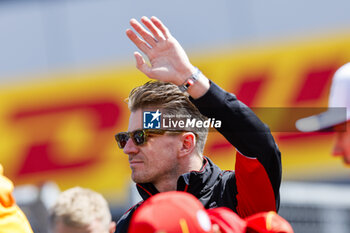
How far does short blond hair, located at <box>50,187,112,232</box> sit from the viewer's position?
230 centimetres

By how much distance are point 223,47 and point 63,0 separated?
8.47 feet

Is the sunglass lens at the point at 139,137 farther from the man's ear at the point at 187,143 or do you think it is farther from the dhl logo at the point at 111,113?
the dhl logo at the point at 111,113

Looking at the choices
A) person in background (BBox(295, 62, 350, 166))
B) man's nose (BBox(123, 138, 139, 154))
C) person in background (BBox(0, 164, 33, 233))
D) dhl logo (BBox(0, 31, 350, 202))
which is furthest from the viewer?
dhl logo (BBox(0, 31, 350, 202))

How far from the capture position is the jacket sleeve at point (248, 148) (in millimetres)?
2172

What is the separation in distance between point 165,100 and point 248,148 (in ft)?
1.75

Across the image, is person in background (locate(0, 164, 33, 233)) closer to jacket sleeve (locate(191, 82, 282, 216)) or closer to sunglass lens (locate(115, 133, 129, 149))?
sunglass lens (locate(115, 133, 129, 149))

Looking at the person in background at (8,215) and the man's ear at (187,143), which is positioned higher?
the man's ear at (187,143)

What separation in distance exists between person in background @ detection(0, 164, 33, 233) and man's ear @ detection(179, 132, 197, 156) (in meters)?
0.69

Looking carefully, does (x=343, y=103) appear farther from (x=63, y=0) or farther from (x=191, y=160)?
(x=63, y=0)

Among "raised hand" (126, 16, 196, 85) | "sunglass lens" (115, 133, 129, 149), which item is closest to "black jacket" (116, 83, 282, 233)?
"raised hand" (126, 16, 196, 85)

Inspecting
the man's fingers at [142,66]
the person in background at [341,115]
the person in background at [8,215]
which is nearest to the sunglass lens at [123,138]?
the man's fingers at [142,66]

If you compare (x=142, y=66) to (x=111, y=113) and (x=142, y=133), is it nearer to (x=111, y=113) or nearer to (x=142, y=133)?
(x=142, y=133)

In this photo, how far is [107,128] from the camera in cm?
845

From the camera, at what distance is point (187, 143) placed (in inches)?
104
